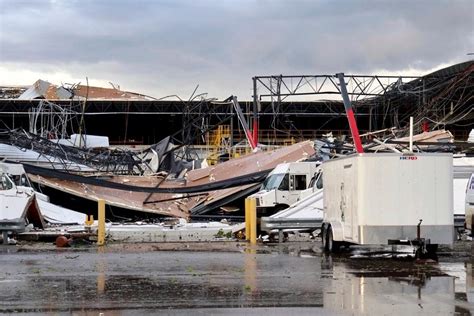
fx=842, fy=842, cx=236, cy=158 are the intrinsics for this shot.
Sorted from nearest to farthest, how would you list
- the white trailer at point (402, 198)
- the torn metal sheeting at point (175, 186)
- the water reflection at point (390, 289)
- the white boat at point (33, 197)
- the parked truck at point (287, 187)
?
the water reflection at point (390, 289) < the white trailer at point (402, 198) < the white boat at point (33, 197) < the parked truck at point (287, 187) < the torn metal sheeting at point (175, 186)

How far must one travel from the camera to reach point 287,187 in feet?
107

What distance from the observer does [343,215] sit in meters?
20.6

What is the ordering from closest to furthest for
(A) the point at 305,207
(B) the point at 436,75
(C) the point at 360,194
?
(C) the point at 360,194 → (A) the point at 305,207 → (B) the point at 436,75

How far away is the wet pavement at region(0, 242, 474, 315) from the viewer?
11852mm

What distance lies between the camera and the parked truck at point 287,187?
106 feet

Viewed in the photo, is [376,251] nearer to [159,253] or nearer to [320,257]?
[320,257]

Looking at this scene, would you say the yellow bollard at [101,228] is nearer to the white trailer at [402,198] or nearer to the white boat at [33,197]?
the white boat at [33,197]

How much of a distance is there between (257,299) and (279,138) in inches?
2446

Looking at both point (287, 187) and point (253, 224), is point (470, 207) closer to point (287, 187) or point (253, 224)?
point (253, 224)

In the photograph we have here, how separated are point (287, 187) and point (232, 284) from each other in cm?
1805

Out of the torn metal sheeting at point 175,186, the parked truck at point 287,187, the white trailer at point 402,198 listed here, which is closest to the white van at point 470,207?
the white trailer at point 402,198

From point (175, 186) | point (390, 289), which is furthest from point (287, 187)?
point (390, 289)

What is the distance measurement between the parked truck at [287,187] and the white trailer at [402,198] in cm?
1253

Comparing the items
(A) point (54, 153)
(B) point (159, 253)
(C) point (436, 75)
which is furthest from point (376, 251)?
(C) point (436, 75)
